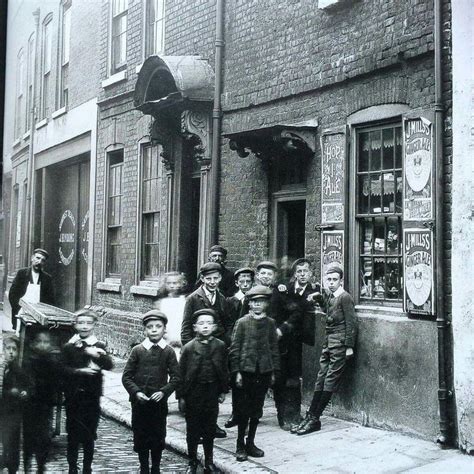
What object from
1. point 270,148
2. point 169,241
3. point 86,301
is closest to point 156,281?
point 169,241

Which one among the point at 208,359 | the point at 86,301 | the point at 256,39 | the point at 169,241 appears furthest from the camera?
the point at 86,301

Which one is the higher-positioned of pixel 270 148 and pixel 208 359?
pixel 270 148

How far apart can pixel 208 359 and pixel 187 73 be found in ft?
17.2

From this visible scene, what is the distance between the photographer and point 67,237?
14461mm

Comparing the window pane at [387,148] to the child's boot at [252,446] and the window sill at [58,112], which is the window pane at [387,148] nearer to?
the child's boot at [252,446]

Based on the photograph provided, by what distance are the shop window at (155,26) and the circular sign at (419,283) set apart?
21.0 ft

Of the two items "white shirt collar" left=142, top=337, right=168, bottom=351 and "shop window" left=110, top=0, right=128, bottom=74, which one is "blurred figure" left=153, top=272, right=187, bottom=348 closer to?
"white shirt collar" left=142, top=337, right=168, bottom=351

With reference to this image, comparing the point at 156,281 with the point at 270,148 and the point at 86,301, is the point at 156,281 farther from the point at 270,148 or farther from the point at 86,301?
the point at 270,148

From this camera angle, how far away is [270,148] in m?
9.48

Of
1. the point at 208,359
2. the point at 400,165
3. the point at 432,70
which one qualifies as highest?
the point at 432,70

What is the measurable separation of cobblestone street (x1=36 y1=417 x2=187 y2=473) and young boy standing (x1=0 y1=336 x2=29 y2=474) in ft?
1.66

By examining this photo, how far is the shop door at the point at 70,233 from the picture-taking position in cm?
1396

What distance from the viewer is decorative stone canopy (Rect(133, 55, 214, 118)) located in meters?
10.6

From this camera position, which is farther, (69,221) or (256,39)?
(69,221)
